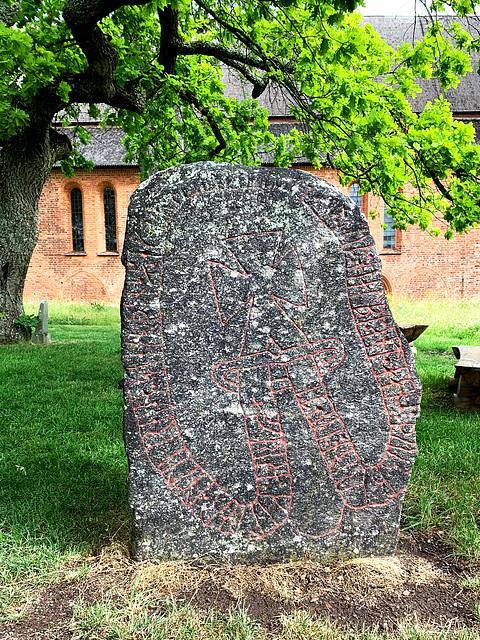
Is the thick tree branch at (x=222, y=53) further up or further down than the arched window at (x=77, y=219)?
further up

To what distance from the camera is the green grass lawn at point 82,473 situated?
2.82 m

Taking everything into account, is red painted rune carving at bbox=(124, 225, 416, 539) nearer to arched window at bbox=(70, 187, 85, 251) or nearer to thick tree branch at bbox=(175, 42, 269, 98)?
thick tree branch at bbox=(175, 42, 269, 98)

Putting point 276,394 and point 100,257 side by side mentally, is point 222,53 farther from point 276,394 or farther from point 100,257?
point 100,257

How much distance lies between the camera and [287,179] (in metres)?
2.79

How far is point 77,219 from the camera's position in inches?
805

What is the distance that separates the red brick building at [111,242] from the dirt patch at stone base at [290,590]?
1731cm

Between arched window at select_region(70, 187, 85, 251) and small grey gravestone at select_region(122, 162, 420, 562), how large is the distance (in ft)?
61.6

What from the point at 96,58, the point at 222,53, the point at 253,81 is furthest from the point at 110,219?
the point at 96,58

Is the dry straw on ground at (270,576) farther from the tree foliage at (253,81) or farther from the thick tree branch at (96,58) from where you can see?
the thick tree branch at (96,58)

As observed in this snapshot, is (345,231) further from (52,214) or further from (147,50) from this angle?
(52,214)

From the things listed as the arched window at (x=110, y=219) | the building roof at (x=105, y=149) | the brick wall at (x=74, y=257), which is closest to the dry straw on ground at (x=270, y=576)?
the brick wall at (x=74, y=257)

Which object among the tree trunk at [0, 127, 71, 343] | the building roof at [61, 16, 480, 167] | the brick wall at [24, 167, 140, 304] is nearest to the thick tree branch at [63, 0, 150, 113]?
the tree trunk at [0, 127, 71, 343]

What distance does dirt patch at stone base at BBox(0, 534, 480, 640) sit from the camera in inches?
94.3

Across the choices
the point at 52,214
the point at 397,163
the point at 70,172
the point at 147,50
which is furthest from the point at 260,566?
the point at 52,214
